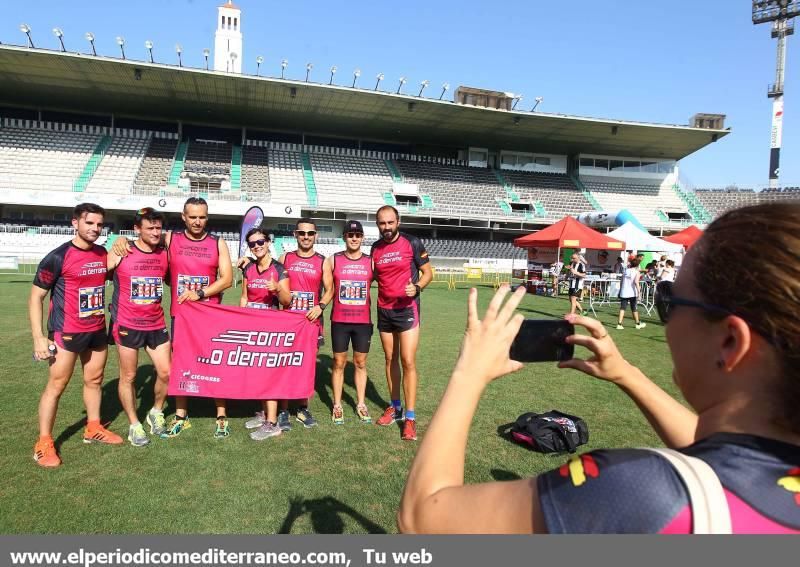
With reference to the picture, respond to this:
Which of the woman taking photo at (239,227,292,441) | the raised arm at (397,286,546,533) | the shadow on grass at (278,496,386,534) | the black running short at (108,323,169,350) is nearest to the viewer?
the raised arm at (397,286,546,533)

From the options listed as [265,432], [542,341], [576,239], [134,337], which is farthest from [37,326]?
[576,239]

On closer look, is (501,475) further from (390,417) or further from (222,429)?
(222,429)

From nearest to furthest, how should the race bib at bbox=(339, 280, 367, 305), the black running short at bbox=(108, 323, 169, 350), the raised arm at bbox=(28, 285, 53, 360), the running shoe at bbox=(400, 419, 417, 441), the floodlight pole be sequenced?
the raised arm at bbox=(28, 285, 53, 360) → the black running short at bbox=(108, 323, 169, 350) → the running shoe at bbox=(400, 419, 417, 441) → the race bib at bbox=(339, 280, 367, 305) → the floodlight pole

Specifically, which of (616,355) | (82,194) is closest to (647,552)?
(616,355)

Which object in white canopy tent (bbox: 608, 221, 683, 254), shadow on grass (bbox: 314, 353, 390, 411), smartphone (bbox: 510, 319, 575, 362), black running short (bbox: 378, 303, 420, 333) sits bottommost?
shadow on grass (bbox: 314, 353, 390, 411)

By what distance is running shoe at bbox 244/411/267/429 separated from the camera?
494 cm

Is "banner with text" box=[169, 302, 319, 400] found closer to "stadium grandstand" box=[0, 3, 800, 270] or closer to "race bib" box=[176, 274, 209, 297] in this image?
"race bib" box=[176, 274, 209, 297]

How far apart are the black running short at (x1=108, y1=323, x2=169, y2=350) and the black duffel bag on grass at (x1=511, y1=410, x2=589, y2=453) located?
12.4 feet

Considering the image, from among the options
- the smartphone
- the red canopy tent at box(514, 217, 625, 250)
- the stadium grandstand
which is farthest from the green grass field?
the stadium grandstand

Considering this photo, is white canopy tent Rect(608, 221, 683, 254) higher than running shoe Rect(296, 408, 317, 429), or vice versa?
white canopy tent Rect(608, 221, 683, 254)

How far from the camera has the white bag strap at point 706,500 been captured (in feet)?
2.36

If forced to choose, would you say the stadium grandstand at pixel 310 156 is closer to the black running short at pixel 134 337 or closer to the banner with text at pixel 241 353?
the banner with text at pixel 241 353

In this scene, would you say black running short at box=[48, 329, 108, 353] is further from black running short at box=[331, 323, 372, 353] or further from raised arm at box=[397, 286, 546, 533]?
raised arm at box=[397, 286, 546, 533]

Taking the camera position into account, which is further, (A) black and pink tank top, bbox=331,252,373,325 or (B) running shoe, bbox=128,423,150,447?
(A) black and pink tank top, bbox=331,252,373,325
